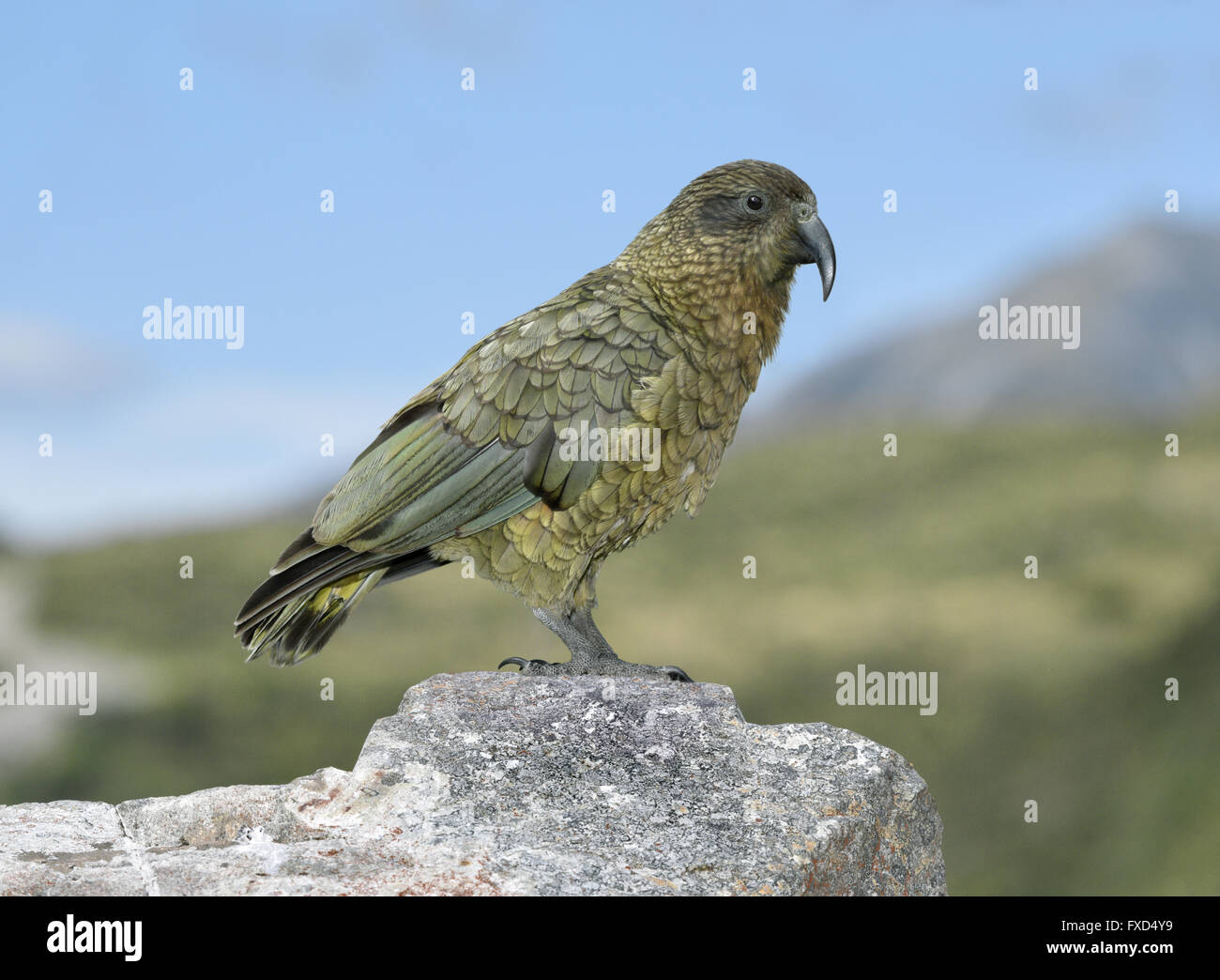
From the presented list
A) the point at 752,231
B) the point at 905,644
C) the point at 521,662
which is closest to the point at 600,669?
the point at 521,662

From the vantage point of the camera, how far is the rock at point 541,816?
4.09 m

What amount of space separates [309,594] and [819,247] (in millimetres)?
3152

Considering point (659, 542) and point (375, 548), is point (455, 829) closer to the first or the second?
point (375, 548)

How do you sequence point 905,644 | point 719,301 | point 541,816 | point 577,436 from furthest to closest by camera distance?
point 905,644, point 719,301, point 577,436, point 541,816

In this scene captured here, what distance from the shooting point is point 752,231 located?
19.2 feet

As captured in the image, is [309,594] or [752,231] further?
[752,231]

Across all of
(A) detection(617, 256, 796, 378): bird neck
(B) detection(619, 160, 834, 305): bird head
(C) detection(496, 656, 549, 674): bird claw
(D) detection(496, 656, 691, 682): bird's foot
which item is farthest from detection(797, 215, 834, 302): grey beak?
(C) detection(496, 656, 549, 674): bird claw

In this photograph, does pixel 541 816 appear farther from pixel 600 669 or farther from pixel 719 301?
pixel 719 301

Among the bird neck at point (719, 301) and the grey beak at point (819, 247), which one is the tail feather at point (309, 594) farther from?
the grey beak at point (819, 247)

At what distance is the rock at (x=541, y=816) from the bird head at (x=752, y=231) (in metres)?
2.16
